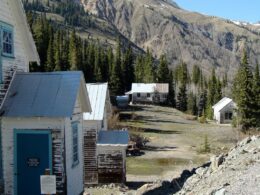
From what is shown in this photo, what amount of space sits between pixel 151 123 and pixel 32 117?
67.7m

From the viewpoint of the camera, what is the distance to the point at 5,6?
19344mm

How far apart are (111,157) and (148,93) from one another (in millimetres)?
94695

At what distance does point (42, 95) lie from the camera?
1875cm

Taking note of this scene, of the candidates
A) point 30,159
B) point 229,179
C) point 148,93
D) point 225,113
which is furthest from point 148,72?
point 229,179

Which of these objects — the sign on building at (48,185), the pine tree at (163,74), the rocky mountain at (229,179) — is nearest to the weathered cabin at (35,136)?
the rocky mountain at (229,179)

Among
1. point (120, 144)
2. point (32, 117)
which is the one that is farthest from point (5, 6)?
point (120, 144)

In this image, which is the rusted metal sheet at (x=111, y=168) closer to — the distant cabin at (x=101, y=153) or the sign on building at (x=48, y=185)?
the distant cabin at (x=101, y=153)

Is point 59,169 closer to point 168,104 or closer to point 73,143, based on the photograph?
point 73,143

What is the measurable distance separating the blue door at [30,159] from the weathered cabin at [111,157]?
11.4m

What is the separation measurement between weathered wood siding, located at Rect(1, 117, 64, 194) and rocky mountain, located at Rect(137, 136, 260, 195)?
4905 millimetres

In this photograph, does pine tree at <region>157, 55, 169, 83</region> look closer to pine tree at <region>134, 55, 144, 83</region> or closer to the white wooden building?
pine tree at <region>134, 55, 144, 83</region>

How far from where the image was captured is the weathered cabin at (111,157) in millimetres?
29875

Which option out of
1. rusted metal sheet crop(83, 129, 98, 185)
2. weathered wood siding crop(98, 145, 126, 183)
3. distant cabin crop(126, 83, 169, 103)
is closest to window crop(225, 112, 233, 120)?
distant cabin crop(126, 83, 169, 103)

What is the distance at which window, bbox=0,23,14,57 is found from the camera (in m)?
19.0
